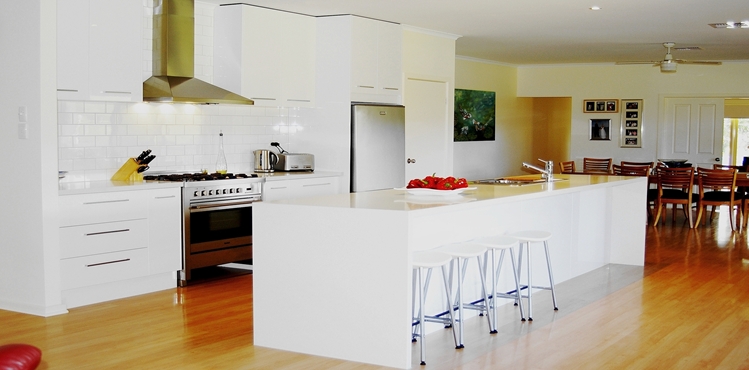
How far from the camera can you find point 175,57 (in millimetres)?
6699

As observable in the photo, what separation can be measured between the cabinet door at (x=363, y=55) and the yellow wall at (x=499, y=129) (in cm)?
430

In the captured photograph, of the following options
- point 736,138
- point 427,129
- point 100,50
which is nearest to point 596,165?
point 427,129

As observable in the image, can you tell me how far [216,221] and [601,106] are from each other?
8929mm

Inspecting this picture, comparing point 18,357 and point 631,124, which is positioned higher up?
point 631,124

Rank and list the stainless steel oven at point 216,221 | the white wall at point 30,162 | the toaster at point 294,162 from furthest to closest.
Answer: the toaster at point 294,162 < the stainless steel oven at point 216,221 < the white wall at point 30,162

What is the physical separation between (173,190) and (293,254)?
83.1 inches

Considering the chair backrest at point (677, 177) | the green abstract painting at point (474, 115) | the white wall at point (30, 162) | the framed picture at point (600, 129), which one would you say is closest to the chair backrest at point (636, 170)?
the chair backrest at point (677, 177)

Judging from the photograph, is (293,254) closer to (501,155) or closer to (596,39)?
(596,39)

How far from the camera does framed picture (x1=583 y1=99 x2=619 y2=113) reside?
1362cm

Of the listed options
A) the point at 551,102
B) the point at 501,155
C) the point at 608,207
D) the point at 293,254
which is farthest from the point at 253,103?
the point at 551,102

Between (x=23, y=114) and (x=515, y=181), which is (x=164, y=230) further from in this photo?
(x=515, y=181)

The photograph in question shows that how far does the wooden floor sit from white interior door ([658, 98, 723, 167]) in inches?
263

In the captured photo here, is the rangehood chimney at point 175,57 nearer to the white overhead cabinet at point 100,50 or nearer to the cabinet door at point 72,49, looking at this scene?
the white overhead cabinet at point 100,50

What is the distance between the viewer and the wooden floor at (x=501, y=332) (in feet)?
14.4
